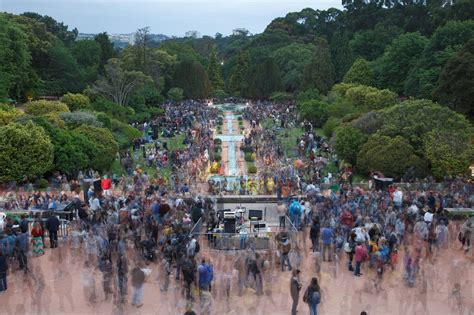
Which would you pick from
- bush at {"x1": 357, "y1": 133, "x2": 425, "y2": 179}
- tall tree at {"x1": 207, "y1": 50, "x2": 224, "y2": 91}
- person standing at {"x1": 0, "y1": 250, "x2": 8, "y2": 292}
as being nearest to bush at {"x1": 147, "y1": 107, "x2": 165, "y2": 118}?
tall tree at {"x1": 207, "y1": 50, "x2": 224, "y2": 91}

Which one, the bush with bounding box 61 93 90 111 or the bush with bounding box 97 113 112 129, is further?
the bush with bounding box 61 93 90 111

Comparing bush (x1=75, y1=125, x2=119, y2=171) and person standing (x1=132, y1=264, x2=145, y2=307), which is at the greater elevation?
bush (x1=75, y1=125, x2=119, y2=171)

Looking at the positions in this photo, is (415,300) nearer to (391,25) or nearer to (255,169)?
(255,169)

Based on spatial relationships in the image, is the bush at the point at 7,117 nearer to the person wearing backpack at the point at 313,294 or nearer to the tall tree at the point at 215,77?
the person wearing backpack at the point at 313,294

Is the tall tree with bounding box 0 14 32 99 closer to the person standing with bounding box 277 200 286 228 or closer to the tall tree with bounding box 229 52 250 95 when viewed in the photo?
the person standing with bounding box 277 200 286 228

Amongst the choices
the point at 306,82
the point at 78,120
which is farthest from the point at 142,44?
the point at 78,120

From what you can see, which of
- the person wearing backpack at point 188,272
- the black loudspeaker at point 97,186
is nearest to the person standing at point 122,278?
the person wearing backpack at point 188,272

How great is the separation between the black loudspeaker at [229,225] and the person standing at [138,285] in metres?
4.55

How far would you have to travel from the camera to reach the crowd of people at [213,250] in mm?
12680

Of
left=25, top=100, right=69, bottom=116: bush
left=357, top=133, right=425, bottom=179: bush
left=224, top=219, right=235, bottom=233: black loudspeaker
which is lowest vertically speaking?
left=224, top=219, right=235, bottom=233: black loudspeaker

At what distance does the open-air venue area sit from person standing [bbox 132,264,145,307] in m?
0.04

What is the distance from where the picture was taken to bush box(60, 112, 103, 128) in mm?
31812

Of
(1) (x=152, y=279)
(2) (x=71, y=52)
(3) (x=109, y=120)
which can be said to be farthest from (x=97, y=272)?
(2) (x=71, y=52)

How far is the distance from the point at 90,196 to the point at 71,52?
4444 cm
